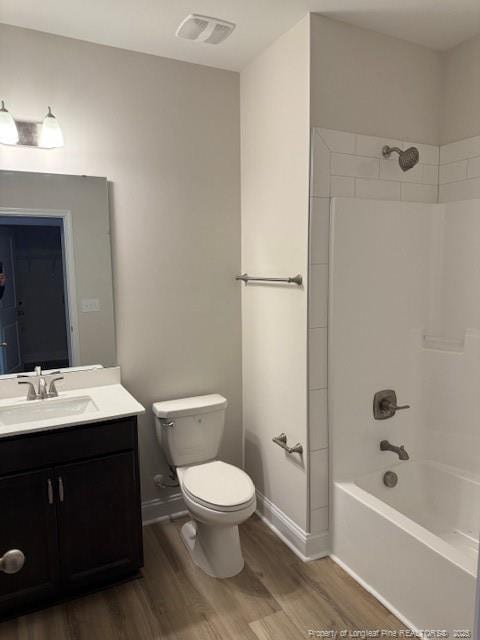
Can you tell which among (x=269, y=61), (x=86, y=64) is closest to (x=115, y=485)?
(x=86, y=64)

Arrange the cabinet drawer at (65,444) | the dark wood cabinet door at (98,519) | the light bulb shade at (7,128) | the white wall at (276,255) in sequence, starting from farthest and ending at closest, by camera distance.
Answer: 1. the white wall at (276,255)
2. the light bulb shade at (7,128)
3. the dark wood cabinet door at (98,519)
4. the cabinet drawer at (65,444)

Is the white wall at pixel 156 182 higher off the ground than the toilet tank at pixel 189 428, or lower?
higher

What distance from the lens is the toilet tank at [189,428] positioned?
7.82ft

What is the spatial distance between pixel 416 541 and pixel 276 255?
141 cm

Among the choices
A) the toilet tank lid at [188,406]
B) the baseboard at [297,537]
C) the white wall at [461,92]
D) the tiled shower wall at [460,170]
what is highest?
the white wall at [461,92]

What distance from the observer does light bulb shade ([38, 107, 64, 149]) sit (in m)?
2.08

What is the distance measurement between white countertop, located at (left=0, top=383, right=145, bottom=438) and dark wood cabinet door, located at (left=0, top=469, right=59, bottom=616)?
194 mm

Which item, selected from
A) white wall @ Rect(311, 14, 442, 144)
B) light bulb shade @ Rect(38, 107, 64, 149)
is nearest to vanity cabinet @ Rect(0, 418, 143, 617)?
light bulb shade @ Rect(38, 107, 64, 149)

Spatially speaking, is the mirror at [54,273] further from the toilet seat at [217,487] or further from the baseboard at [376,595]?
the baseboard at [376,595]

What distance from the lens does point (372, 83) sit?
7.06 ft

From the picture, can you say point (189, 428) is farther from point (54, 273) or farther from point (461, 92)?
point (461, 92)

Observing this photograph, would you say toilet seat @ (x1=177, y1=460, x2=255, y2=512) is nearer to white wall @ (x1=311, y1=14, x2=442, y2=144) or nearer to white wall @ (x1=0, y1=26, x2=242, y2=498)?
white wall @ (x1=0, y1=26, x2=242, y2=498)

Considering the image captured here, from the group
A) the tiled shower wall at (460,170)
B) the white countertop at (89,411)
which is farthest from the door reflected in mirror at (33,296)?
the tiled shower wall at (460,170)

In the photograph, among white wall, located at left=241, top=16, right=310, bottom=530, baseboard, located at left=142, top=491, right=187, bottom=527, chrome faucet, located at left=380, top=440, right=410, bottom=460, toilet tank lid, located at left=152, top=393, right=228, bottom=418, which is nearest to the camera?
white wall, located at left=241, top=16, right=310, bottom=530
